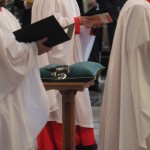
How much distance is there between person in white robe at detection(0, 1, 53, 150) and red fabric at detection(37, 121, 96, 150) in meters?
1.32

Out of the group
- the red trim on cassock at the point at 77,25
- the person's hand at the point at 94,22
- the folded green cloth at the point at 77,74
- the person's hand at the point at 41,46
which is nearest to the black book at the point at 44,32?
the person's hand at the point at 41,46

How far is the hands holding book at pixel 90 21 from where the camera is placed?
3.54 m

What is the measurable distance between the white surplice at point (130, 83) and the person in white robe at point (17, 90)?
1.47 ft

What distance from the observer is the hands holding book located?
354cm

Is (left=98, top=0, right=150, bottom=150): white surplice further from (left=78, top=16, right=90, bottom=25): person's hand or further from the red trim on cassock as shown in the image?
the red trim on cassock

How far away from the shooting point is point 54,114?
3.84 m

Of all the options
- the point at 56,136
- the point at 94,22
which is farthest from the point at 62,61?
the point at 56,136

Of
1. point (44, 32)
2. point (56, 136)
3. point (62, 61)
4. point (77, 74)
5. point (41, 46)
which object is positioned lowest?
point (56, 136)

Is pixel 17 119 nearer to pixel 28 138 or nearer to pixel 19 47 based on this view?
pixel 28 138

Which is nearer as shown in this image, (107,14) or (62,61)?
(107,14)

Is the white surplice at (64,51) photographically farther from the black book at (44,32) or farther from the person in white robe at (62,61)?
the black book at (44,32)

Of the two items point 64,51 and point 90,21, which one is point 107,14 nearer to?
point 90,21

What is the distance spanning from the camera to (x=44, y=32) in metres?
2.39

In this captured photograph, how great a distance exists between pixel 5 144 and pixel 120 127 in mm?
678
